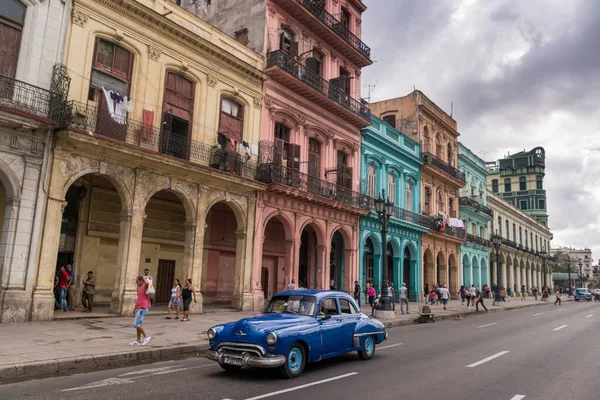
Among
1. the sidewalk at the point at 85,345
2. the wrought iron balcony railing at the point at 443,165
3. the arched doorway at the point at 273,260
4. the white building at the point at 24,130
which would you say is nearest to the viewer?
the sidewalk at the point at 85,345

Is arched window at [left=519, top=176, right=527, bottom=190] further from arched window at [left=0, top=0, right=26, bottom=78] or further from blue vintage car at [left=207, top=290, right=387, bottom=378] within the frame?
arched window at [left=0, top=0, right=26, bottom=78]

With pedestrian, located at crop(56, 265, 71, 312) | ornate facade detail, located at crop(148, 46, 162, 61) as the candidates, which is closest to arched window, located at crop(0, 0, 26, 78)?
ornate facade detail, located at crop(148, 46, 162, 61)

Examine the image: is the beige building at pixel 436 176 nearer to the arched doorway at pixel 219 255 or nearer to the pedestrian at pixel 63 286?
the arched doorway at pixel 219 255

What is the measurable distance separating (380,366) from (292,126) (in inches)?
602

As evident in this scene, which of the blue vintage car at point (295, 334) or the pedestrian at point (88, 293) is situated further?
the pedestrian at point (88, 293)

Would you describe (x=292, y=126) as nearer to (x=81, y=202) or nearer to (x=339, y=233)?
(x=339, y=233)

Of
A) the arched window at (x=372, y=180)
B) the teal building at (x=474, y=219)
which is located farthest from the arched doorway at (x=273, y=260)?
the teal building at (x=474, y=219)

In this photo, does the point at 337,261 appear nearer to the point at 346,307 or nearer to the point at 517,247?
the point at 346,307

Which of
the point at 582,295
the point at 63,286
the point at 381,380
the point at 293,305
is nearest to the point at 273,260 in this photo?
the point at 63,286

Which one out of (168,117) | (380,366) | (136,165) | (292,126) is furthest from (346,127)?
(380,366)

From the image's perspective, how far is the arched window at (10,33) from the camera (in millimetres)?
12984

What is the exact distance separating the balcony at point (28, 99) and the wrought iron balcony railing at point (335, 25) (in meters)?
13.2

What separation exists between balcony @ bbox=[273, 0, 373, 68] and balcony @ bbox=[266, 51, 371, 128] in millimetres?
2678

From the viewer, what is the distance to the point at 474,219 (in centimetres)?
4397
